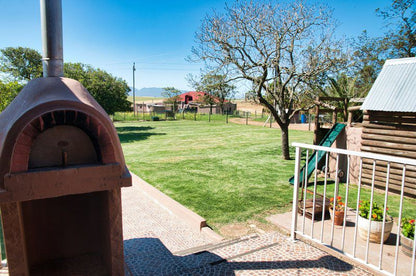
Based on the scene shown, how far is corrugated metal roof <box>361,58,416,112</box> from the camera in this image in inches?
255

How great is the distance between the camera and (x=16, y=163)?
2098mm

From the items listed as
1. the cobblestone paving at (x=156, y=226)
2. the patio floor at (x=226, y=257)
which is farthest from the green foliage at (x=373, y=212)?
the cobblestone paving at (x=156, y=226)

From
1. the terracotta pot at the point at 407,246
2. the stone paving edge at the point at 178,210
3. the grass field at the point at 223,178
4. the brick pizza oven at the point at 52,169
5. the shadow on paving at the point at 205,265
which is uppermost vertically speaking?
the brick pizza oven at the point at 52,169

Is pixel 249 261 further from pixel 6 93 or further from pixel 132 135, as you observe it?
pixel 132 135

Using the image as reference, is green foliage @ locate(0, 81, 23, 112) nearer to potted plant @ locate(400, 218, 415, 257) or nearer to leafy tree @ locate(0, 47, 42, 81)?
leafy tree @ locate(0, 47, 42, 81)

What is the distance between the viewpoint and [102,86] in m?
22.0

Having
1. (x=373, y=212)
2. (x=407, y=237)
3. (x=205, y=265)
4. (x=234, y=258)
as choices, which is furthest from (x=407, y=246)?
(x=205, y=265)

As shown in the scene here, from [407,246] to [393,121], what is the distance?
181 inches

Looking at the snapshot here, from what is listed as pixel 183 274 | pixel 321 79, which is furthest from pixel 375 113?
pixel 183 274

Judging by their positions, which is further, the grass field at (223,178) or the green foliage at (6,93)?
the green foliage at (6,93)

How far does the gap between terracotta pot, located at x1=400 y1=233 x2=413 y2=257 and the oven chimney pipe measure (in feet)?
14.6

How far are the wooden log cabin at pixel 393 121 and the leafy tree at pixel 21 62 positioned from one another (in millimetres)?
20390

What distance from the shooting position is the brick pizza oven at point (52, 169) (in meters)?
2.11

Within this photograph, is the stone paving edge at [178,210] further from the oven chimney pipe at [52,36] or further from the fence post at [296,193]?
the oven chimney pipe at [52,36]
